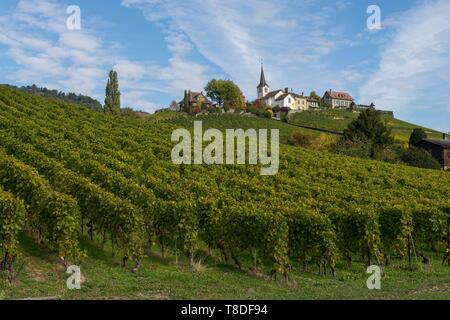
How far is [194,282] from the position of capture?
12.1m

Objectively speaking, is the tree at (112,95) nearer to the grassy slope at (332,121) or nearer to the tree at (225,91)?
the grassy slope at (332,121)

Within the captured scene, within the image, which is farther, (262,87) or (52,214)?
(262,87)

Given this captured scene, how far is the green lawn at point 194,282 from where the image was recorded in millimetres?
10836

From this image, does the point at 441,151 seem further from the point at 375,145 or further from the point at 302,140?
the point at 302,140

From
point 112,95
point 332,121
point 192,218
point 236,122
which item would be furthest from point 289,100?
point 192,218

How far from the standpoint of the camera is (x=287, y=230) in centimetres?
1377

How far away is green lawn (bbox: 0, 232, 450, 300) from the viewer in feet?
35.6

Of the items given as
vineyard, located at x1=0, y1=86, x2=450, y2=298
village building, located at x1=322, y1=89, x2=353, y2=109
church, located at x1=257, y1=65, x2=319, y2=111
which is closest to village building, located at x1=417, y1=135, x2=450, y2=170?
vineyard, located at x1=0, y1=86, x2=450, y2=298

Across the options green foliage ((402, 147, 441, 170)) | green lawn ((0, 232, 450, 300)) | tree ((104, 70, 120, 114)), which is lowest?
green lawn ((0, 232, 450, 300))

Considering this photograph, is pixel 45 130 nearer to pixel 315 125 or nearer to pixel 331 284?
pixel 331 284

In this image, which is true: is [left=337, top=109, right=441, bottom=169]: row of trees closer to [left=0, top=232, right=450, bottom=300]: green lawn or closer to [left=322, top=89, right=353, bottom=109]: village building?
[left=0, top=232, right=450, bottom=300]: green lawn

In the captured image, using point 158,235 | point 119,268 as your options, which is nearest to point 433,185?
point 158,235

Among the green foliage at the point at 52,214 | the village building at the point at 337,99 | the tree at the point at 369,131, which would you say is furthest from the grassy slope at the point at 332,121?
the green foliage at the point at 52,214

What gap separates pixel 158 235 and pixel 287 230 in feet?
13.1
